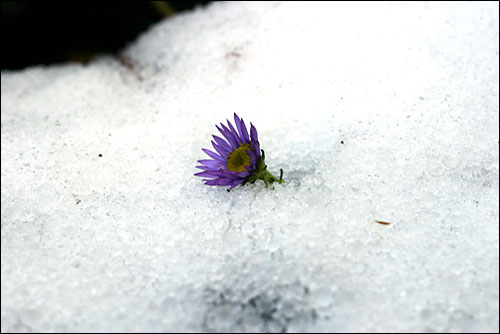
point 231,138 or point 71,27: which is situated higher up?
point 71,27

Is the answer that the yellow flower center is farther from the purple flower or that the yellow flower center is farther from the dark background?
the dark background

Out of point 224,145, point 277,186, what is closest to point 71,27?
point 224,145

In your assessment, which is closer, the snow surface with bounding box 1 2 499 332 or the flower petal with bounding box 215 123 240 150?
the snow surface with bounding box 1 2 499 332

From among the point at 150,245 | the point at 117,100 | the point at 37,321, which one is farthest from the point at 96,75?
the point at 37,321

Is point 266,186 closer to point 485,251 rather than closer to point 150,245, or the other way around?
point 150,245

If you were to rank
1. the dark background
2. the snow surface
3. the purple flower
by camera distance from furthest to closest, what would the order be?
the dark background → the purple flower → the snow surface

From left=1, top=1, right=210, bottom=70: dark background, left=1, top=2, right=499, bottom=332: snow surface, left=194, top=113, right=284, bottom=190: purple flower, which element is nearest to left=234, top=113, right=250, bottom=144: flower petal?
left=194, top=113, right=284, bottom=190: purple flower

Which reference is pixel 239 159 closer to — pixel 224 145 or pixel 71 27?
pixel 224 145
